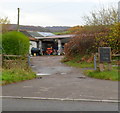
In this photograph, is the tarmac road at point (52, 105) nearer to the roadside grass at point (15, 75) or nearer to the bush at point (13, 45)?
the roadside grass at point (15, 75)

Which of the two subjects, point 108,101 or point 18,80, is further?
point 18,80

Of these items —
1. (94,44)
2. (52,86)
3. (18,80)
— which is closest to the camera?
(52,86)

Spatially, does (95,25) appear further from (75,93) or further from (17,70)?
(75,93)

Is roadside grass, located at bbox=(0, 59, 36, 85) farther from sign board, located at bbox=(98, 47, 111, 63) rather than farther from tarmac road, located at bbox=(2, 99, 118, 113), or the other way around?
sign board, located at bbox=(98, 47, 111, 63)

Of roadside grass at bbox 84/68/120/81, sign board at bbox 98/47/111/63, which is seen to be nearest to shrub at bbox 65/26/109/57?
sign board at bbox 98/47/111/63

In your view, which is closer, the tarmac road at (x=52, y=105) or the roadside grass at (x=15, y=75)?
the tarmac road at (x=52, y=105)

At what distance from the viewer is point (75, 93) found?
8461 millimetres

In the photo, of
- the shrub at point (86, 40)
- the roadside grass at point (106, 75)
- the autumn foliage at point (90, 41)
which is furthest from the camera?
the shrub at point (86, 40)

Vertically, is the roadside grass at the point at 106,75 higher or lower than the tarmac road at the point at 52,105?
higher

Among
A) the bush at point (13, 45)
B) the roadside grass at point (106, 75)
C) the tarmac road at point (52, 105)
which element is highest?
the bush at point (13, 45)

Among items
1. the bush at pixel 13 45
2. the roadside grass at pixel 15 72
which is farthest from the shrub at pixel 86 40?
the roadside grass at pixel 15 72

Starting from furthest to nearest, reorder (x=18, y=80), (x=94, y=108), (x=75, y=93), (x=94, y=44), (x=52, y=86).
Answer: (x=94, y=44) < (x=18, y=80) < (x=52, y=86) < (x=75, y=93) < (x=94, y=108)

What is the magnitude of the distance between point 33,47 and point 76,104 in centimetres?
3175

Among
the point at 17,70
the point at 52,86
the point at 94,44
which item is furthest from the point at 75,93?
the point at 94,44
